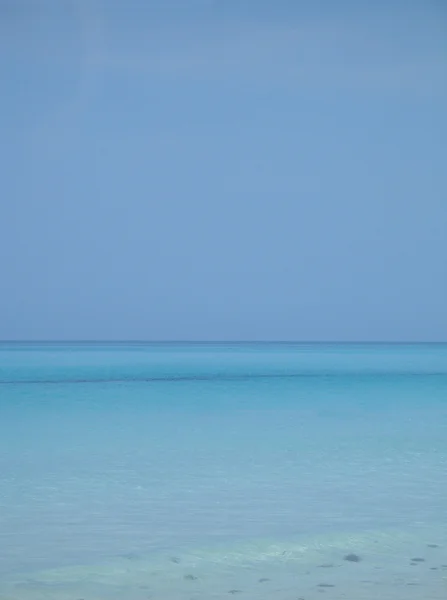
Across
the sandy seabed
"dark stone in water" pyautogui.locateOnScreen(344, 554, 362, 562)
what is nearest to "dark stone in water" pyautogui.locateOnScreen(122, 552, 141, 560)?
the sandy seabed

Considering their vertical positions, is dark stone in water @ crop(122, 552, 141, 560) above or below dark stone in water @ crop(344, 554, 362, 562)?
below

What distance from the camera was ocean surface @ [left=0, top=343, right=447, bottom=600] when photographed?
5.78ft

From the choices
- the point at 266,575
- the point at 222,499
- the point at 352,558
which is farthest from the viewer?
the point at 222,499

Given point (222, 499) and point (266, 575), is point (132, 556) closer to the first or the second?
point (266, 575)

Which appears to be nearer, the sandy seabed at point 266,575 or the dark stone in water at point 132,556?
the sandy seabed at point 266,575

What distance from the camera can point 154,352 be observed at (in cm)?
1340

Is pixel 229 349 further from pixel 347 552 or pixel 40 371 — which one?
pixel 347 552

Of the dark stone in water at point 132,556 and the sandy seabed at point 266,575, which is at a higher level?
the sandy seabed at point 266,575

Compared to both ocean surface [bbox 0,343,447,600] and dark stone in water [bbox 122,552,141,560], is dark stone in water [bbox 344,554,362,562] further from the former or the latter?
dark stone in water [bbox 122,552,141,560]

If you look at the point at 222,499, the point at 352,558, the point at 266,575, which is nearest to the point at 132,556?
the point at 266,575

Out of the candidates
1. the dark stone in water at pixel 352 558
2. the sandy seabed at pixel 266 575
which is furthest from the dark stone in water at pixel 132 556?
the dark stone in water at pixel 352 558

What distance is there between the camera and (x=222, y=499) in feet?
8.10

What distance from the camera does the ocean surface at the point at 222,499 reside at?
176 centimetres

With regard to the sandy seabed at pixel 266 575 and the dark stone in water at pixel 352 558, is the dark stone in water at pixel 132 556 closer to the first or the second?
the sandy seabed at pixel 266 575
